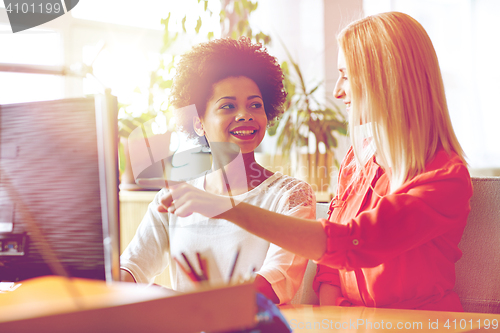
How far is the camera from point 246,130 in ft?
3.78

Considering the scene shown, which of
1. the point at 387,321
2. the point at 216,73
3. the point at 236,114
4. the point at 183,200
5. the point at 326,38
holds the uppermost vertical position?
the point at 326,38

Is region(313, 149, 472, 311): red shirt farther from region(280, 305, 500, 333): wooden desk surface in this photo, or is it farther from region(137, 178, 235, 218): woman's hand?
region(137, 178, 235, 218): woman's hand

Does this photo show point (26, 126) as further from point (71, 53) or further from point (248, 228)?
point (71, 53)

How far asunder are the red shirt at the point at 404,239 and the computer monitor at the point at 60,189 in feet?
1.35

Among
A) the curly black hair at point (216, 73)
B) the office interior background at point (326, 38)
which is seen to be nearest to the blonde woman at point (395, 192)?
the curly black hair at point (216, 73)

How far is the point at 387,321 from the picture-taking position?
78cm

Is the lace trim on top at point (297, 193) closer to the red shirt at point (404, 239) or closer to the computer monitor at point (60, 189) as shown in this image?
the red shirt at point (404, 239)

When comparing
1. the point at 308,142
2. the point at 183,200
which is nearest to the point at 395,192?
the point at 183,200

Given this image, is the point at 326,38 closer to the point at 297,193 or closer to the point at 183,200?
the point at 297,193

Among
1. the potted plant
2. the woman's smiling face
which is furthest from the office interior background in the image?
the woman's smiling face

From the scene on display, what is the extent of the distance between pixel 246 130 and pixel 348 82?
0.32 meters

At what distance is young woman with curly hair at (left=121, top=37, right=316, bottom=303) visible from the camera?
108cm

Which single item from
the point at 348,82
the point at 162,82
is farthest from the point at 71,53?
the point at 348,82

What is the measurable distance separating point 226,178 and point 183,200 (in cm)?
60
